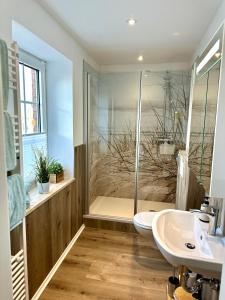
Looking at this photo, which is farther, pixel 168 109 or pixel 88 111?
pixel 168 109

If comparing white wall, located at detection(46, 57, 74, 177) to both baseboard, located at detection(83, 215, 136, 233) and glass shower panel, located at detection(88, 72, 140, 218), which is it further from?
baseboard, located at detection(83, 215, 136, 233)

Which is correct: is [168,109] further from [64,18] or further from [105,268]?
[105,268]

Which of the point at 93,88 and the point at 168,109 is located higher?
the point at 93,88

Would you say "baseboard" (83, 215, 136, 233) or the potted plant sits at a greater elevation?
the potted plant

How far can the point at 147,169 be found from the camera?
3.77 m

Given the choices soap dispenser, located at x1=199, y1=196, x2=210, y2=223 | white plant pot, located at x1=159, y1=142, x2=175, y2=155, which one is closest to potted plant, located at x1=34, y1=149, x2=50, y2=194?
soap dispenser, located at x1=199, y1=196, x2=210, y2=223

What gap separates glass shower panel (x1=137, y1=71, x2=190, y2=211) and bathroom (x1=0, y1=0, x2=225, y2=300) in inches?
0.7

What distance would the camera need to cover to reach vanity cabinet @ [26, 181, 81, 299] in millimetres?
1870

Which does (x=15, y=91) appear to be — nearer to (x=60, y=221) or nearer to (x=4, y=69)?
(x=4, y=69)

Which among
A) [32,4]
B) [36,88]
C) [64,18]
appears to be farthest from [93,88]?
[32,4]

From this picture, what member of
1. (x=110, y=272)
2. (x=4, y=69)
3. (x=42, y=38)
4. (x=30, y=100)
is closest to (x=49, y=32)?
(x=42, y=38)

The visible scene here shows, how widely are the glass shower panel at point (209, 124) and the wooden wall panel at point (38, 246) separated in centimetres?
149

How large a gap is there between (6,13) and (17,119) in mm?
689

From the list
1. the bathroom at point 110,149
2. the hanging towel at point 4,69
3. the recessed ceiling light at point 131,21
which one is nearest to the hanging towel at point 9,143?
the bathroom at point 110,149
